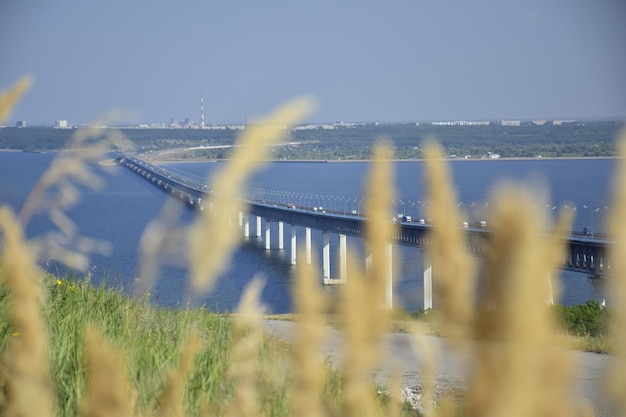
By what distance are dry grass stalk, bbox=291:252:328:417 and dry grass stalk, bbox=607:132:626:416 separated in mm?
292

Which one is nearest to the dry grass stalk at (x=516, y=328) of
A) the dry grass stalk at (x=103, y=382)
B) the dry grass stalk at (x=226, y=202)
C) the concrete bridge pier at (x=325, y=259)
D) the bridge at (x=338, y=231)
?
the dry grass stalk at (x=103, y=382)

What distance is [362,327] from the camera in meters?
0.94

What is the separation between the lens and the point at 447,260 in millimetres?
828

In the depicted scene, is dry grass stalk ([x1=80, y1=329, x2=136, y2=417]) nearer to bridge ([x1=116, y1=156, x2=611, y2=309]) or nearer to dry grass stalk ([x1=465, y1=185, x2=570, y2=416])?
dry grass stalk ([x1=465, y1=185, x2=570, y2=416])

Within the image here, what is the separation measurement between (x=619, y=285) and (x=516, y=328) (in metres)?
0.27

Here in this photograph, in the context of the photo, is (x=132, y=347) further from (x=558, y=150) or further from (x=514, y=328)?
(x=558, y=150)

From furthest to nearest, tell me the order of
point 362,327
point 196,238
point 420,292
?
point 420,292 → point 196,238 → point 362,327

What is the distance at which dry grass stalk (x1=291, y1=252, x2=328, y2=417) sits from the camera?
3.10 ft

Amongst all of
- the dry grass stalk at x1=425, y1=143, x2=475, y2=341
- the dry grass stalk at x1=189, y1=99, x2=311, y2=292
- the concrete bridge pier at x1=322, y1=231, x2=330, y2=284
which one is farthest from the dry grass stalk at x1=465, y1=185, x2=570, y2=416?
the concrete bridge pier at x1=322, y1=231, x2=330, y2=284

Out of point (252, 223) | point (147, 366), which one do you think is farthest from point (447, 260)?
point (252, 223)

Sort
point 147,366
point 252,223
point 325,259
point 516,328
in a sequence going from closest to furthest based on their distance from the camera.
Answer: point 516,328
point 147,366
point 325,259
point 252,223

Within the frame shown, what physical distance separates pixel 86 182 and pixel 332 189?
121m

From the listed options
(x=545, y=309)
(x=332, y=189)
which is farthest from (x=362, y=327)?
(x=332, y=189)

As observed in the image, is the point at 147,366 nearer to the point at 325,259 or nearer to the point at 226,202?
the point at 226,202
